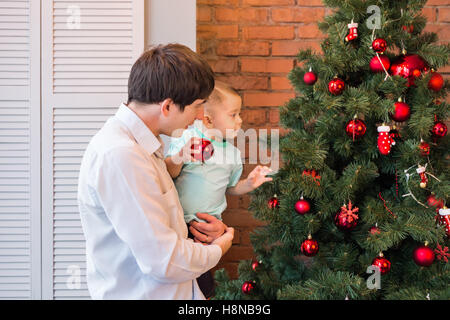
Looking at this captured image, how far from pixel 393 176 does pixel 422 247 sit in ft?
0.98

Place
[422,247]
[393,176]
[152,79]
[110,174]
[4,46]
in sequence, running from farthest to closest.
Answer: [4,46]
[393,176]
[422,247]
[152,79]
[110,174]

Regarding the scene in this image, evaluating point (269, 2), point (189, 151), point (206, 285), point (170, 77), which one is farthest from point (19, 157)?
point (269, 2)

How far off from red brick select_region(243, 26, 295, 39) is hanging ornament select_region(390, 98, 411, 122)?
1136 mm

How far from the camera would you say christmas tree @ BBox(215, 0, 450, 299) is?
153 centimetres

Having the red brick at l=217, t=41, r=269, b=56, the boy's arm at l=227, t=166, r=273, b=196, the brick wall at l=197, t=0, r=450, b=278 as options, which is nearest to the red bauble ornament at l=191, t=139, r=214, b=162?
the boy's arm at l=227, t=166, r=273, b=196

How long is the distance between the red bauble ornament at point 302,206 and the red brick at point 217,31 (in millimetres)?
1271

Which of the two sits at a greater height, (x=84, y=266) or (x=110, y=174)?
(x=110, y=174)

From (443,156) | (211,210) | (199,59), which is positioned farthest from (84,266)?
(443,156)

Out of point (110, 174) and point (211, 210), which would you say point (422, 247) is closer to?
point (211, 210)

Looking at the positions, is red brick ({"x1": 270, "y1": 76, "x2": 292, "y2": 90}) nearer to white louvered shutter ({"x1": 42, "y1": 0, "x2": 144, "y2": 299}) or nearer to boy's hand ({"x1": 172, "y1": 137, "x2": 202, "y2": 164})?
white louvered shutter ({"x1": 42, "y1": 0, "x2": 144, "y2": 299})

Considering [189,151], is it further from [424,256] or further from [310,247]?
[424,256]

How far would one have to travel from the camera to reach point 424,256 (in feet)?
4.87

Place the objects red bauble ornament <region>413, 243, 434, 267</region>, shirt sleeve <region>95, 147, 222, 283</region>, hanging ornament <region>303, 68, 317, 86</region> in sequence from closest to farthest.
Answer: shirt sleeve <region>95, 147, 222, 283</region>, red bauble ornament <region>413, 243, 434, 267</region>, hanging ornament <region>303, 68, 317, 86</region>
